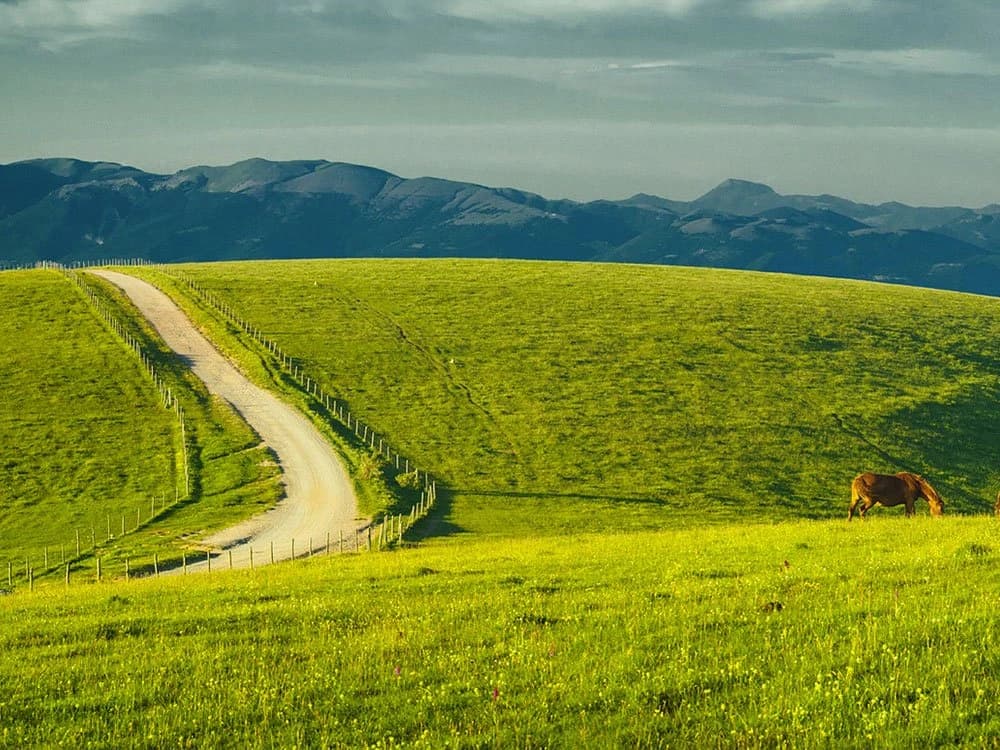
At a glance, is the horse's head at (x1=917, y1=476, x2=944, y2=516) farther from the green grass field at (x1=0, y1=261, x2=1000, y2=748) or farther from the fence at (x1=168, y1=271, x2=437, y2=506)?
the fence at (x1=168, y1=271, x2=437, y2=506)

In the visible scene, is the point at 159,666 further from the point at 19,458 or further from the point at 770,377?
the point at 770,377

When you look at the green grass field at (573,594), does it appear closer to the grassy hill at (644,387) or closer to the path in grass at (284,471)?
the grassy hill at (644,387)

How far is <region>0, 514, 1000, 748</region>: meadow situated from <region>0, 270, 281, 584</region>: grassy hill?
3017 centimetres

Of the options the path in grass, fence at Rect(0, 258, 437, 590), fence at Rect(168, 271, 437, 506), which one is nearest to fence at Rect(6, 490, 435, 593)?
fence at Rect(0, 258, 437, 590)

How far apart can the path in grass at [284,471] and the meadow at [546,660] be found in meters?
25.9

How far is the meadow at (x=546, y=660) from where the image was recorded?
40.9ft

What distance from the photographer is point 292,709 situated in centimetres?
1365

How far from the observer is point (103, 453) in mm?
71750

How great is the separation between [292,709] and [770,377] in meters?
88.4

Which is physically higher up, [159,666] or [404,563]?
[159,666]

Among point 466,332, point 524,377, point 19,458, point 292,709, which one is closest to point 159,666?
point 292,709

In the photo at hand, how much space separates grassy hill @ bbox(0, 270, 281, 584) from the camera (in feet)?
182

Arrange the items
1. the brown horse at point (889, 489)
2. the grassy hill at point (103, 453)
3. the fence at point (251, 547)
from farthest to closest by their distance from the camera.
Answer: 1. the grassy hill at point (103, 453)
2. the fence at point (251, 547)
3. the brown horse at point (889, 489)

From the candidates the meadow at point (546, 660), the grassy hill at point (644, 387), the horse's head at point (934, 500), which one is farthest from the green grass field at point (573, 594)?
the horse's head at point (934, 500)
